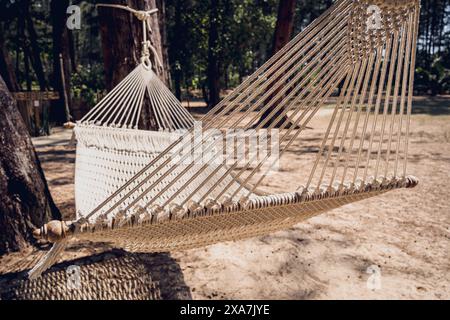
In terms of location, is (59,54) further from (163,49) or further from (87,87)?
(163,49)

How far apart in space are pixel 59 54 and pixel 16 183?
5.88 m

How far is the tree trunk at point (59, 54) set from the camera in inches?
268

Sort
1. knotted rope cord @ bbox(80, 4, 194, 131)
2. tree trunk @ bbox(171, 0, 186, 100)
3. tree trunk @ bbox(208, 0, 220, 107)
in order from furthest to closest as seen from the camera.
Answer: tree trunk @ bbox(171, 0, 186, 100) < tree trunk @ bbox(208, 0, 220, 107) < knotted rope cord @ bbox(80, 4, 194, 131)

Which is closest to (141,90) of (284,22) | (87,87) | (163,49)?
(163,49)

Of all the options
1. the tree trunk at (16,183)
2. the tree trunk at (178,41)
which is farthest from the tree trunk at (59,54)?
the tree trunk at (16,183)

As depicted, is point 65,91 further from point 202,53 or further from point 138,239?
point 138,239

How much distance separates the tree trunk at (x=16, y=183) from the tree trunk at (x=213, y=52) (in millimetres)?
8330

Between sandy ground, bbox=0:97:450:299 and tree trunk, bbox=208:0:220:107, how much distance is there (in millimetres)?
7801

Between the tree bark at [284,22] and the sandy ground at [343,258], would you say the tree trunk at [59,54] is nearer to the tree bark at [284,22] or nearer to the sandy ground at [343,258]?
the tree bark at [284,22]

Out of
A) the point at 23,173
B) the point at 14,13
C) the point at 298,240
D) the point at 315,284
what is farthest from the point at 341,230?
the point at 14,13

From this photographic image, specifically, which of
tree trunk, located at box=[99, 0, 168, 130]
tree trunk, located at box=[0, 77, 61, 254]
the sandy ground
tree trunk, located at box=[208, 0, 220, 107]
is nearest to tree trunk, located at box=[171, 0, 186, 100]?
tree trunk, located at box=[208, 0, 220, 107]

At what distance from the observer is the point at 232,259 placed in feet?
5.89

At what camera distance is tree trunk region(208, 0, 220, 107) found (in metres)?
9.46

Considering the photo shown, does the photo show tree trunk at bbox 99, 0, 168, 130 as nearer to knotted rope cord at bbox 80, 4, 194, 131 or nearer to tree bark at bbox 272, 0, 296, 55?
knotted rope cord at bbox 80, 4, 194, 131
